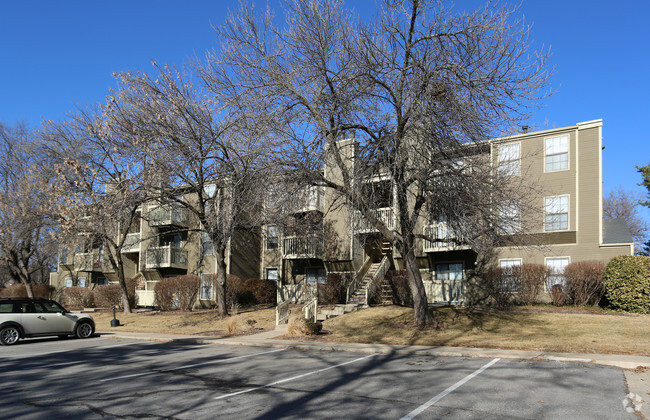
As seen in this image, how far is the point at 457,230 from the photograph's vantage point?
16.3 metres

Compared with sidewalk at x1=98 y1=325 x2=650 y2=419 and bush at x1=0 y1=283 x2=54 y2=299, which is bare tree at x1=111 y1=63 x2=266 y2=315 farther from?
bush at x1=0 y1=283 x2=54 y2=299

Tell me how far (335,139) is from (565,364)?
978 cm

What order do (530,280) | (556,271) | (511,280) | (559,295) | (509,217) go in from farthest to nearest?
1. (556,271)
2. (511,280)
3. (530,280)
4. (559,295)
5. (509,217)

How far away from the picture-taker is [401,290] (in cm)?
2377

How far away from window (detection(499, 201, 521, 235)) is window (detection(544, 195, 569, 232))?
887 cm

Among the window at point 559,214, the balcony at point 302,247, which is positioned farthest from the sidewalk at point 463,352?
the window at point 559,214

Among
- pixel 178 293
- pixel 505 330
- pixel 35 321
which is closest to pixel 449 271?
pixel 505 330

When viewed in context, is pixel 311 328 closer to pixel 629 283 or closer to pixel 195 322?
pixel 195 322

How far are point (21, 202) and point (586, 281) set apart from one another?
101 ft

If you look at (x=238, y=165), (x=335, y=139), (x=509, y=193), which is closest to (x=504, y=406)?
(x=509, y=193)

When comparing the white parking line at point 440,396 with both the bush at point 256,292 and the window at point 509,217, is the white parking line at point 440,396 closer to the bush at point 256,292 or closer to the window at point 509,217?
the window at point 509,217

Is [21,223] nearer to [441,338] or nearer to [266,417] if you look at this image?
[441,338]

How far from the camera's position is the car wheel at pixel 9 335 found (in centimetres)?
1734

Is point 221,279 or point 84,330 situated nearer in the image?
point 84,330
